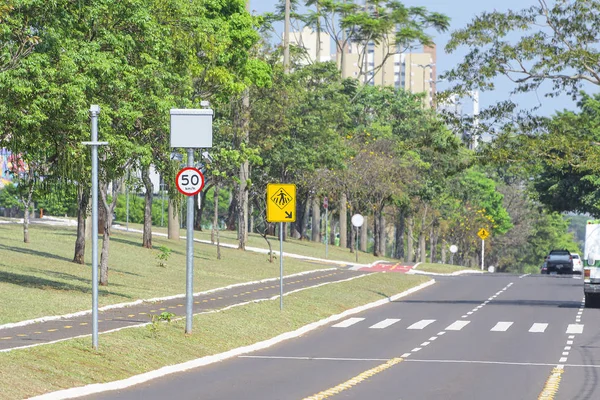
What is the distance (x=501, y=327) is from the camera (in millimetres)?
29234

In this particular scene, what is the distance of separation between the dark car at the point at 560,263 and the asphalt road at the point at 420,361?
33249 millimetres

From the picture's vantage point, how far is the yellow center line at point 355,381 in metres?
15.4

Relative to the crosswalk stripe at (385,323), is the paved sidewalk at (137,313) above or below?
above

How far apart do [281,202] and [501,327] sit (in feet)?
20.6

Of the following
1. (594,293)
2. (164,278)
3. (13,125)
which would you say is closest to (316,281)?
(164,278)

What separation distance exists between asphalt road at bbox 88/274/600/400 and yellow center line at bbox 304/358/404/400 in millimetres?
16

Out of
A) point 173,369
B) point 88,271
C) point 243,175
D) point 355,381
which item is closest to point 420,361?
point 355,381

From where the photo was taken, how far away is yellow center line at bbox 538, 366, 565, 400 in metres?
15.5

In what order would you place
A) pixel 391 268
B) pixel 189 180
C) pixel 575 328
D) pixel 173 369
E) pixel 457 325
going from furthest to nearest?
1. pixel 391 268
2. pixel 457 325
3. pixel 575 328
4. pixel 189 180
5. pixel 173 369

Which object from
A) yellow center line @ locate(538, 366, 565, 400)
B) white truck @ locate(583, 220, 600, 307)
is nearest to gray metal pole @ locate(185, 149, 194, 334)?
yellow center line @ locate(538, 366, 565, 400)

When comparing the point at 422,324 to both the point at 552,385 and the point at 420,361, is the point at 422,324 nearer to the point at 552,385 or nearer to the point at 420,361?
the point at 420,361

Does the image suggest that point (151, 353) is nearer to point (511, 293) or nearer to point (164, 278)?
point (164, 278)

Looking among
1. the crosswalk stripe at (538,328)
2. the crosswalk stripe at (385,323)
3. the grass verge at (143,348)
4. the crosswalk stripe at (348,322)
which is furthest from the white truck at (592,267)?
the crosswalk stripe at (348,322)

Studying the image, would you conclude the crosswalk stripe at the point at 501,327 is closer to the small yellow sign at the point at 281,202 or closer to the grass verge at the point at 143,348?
the grass verge at the point at 143,348
